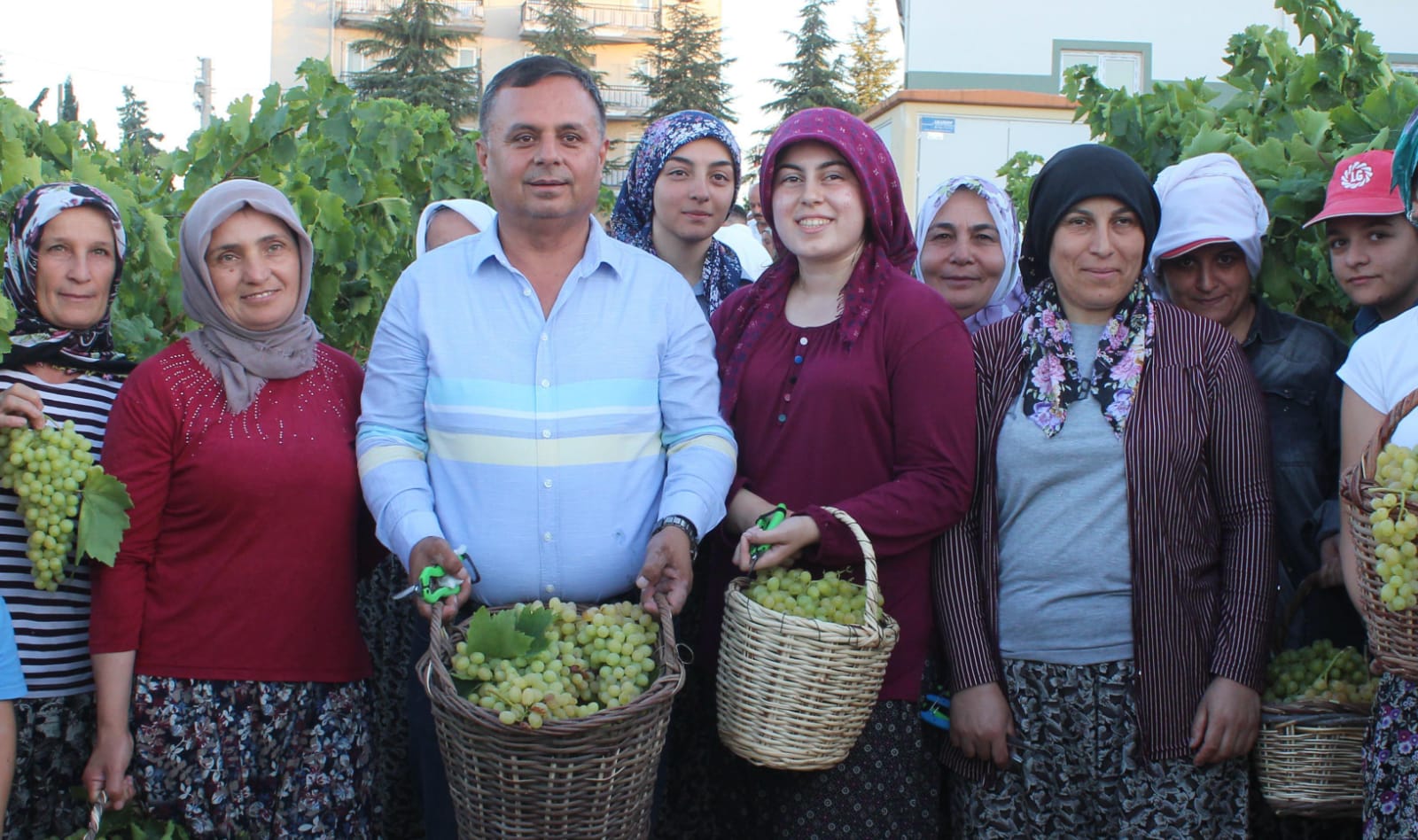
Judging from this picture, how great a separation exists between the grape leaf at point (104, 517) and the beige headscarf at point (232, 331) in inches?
11.8

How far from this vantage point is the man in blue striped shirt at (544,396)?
8.73 ft

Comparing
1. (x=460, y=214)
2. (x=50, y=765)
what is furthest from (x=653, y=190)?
(x=50, y=765)

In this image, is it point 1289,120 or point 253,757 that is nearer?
point 253,757

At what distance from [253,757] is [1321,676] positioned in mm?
2418

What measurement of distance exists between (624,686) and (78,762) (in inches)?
59.5

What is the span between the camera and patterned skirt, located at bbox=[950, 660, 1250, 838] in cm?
270

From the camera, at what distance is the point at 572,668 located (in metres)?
2.39

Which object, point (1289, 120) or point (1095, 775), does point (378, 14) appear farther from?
point (1095, 775)

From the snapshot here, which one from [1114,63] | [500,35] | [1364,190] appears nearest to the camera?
[1364,190]

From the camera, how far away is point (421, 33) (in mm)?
33906

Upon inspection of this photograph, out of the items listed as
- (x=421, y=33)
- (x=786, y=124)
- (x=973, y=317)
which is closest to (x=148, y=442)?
(x=786, y=124)

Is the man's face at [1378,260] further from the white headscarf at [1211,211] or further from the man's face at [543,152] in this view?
the man's face at [543,152]

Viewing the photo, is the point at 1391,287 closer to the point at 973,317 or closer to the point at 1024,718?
the point at 973,317

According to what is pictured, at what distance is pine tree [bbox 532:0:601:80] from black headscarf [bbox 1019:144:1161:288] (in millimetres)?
35274
